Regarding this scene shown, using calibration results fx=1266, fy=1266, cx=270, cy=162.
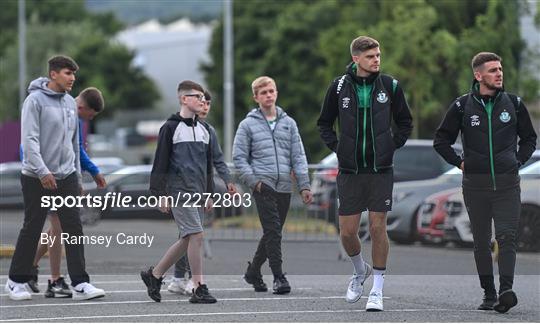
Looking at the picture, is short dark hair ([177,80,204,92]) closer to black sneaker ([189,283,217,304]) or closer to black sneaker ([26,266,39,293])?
black sneaker ([189,283,217,304])

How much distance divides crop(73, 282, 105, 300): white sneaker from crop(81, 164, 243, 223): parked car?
0.70 m

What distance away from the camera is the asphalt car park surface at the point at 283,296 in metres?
9.30

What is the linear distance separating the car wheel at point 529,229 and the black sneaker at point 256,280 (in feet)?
7.32

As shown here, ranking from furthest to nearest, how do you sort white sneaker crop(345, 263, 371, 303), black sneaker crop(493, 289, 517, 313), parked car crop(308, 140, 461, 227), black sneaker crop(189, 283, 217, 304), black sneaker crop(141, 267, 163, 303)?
parked car crop(308, 140, 461, 227)
black sneaker crop(141, 267, 163, 303)
black sneaker crop(189, 283, 217, 304)
white sneaker crop(345, 263, 371, 303)
black sneaker crop(493, 289, 517, 313)

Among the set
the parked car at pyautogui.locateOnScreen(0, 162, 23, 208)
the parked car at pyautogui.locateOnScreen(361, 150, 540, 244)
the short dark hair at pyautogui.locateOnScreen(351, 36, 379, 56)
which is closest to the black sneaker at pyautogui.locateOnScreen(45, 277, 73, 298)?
the parked car at pyautogui.locateOnScreen(0, 162, 23, 208)

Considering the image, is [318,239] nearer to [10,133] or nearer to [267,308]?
[267,308]

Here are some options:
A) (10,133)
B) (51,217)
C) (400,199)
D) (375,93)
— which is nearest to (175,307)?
(51,217)

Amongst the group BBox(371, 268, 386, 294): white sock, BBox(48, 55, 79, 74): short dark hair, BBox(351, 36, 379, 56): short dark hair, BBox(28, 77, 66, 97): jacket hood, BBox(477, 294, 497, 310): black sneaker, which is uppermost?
BBox(351, 36, 379, 56): short dark hair

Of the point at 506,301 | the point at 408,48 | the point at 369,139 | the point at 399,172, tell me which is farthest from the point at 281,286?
the point at 408,48

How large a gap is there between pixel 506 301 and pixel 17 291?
4.02m

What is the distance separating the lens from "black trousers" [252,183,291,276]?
10.8 m

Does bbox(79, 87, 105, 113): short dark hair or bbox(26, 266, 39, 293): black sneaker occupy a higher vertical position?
bbox(79, 87, 105, 113): short dark hair

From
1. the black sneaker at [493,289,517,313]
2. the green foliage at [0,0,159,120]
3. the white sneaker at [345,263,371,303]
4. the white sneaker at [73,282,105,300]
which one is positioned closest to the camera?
the black sneaker at [493,289,517,313]

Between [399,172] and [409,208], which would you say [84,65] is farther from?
[409,208]
